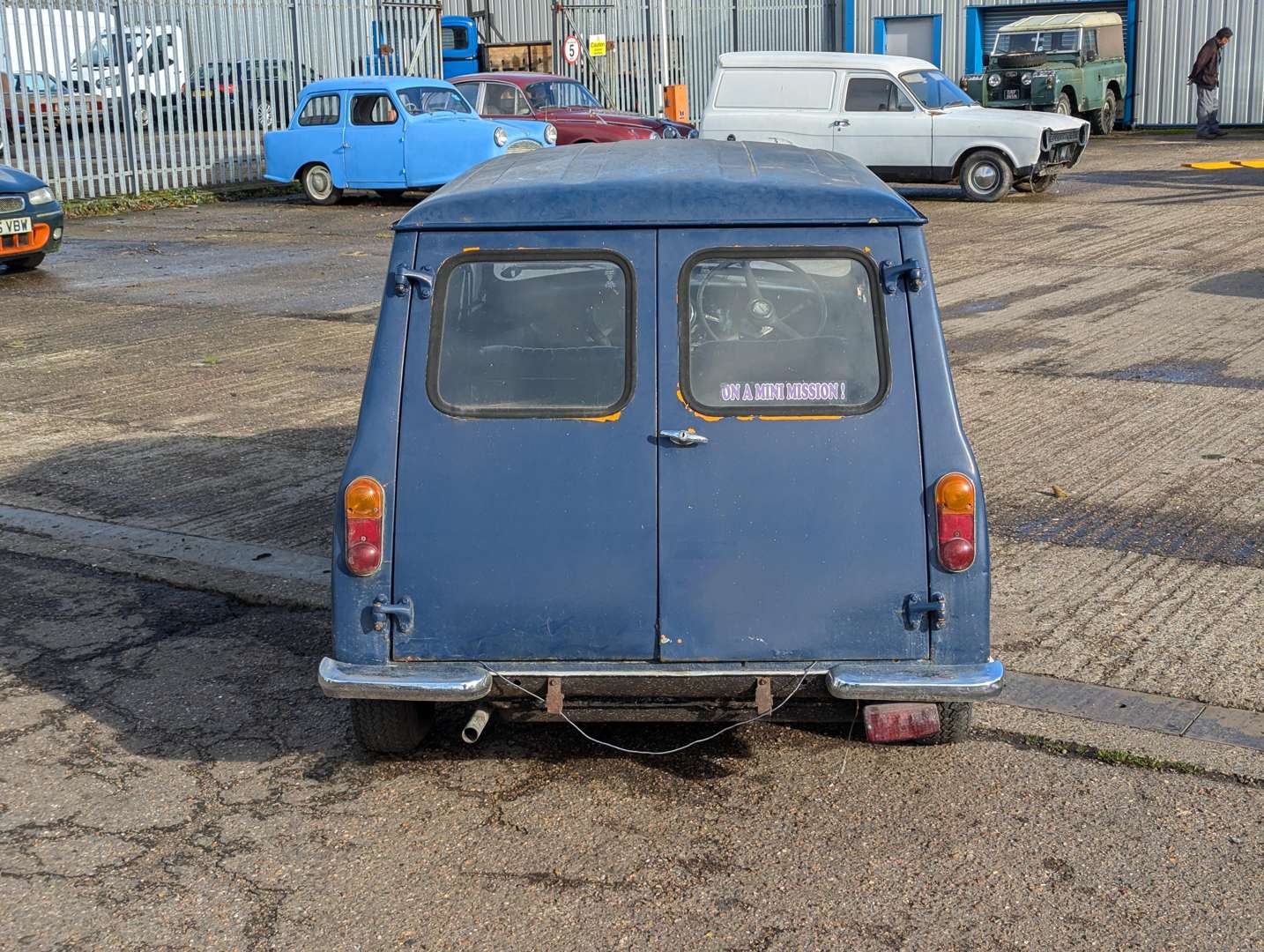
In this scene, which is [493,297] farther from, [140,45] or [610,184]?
[140,45]

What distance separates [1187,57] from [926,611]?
3150 cm

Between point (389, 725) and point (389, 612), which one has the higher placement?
point (389, 612)

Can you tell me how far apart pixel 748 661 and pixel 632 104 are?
1100 inches

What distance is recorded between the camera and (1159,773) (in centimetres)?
435

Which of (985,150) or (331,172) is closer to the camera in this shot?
(985,150)

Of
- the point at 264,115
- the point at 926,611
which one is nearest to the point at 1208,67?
the point at 264,115

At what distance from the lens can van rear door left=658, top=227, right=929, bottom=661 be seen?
13.2 ft

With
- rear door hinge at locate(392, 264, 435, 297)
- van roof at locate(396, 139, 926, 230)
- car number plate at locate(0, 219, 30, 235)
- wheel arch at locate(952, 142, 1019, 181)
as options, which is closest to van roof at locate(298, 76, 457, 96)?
car number plate at locate(0, 219, 30, 235)

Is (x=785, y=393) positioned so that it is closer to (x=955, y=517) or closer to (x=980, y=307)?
(x=955, y=517)

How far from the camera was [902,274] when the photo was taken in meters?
4.04

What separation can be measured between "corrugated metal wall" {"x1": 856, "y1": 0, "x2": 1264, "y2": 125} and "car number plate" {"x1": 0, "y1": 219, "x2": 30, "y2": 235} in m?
25.7

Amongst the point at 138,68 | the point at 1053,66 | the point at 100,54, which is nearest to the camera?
the point at 100,54

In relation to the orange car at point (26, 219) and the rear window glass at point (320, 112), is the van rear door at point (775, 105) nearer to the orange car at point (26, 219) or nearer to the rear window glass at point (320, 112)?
Result: the rear window glass at point (320, 112)

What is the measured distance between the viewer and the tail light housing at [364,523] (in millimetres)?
4055
